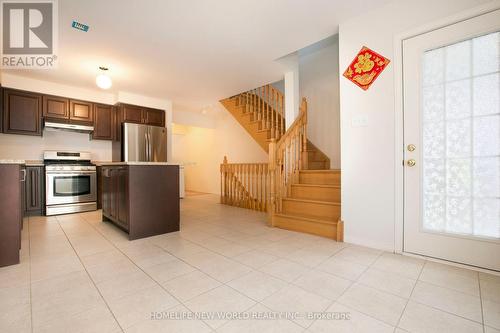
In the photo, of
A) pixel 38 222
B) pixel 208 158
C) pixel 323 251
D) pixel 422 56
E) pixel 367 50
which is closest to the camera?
pixel 422 56

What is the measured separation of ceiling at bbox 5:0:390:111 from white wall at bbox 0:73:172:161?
26cm

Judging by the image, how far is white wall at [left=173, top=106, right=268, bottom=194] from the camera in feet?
22.0

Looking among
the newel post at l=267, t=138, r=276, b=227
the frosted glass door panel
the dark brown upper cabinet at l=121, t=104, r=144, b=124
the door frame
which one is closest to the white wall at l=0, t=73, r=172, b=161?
the dark brown upper cabinet at l=121, t=104, r=144, b=124

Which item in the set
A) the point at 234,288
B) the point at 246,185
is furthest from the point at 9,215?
the point at 246,185

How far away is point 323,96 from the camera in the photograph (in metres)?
4.74

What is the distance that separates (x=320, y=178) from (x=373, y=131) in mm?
1214

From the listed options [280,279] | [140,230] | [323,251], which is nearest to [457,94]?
[323,251]

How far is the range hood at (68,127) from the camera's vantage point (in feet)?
14.0

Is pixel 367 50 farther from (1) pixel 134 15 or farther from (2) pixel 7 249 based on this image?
(2) pixel 7 249

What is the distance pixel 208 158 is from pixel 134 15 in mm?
5634

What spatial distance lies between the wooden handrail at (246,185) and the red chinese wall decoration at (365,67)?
Result: 2314 millimetres

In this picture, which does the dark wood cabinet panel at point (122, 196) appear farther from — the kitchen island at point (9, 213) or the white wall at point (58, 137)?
the white wall at point (58, 137)

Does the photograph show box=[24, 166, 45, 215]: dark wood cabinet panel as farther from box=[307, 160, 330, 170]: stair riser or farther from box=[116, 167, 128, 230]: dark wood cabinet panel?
box=[307, 160, 330, 170]: stair riser

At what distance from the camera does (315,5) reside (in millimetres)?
2441
